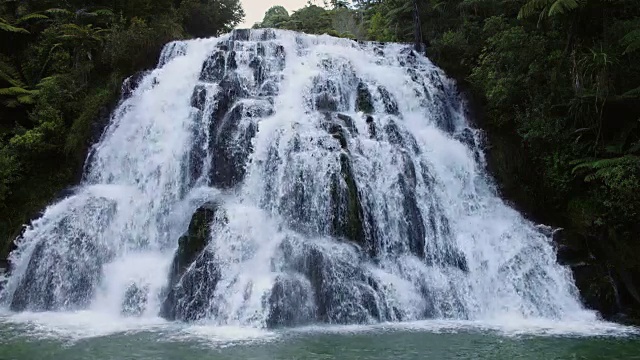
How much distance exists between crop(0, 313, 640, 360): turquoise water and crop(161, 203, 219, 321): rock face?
59cm

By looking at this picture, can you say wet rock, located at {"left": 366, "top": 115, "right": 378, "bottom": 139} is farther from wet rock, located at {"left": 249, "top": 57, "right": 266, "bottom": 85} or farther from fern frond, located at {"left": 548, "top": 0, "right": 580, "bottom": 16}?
fern frond, located at {"left": 548, "top": 0, "right": 580, "bottom": 16}

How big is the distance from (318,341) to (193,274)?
12.6ft

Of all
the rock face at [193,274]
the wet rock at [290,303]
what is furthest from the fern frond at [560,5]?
the rock face at [193,274]

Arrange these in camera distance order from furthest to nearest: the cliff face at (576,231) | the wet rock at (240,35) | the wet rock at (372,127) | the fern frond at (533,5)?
the wet rock at (240,35), the wet rock at (372,127), the fern frond at (533,5), the cliff face at (576,231)

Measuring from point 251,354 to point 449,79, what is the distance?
14.1 metres

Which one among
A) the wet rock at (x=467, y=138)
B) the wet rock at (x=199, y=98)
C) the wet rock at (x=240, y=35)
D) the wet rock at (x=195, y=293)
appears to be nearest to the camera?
the wet rock at (x=195, y=293)

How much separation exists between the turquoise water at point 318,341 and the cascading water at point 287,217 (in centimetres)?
94

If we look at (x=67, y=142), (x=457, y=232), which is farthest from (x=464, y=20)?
(x=67, y=142)

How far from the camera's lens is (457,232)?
14273mm

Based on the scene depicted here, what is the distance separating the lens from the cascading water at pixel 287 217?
40.3 ft

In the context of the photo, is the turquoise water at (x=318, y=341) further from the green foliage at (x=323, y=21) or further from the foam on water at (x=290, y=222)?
the green foliage at (x=323, y=21)

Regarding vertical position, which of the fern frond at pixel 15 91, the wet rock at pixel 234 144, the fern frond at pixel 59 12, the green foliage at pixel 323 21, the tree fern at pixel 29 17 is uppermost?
the green foliage at pixel 323 21

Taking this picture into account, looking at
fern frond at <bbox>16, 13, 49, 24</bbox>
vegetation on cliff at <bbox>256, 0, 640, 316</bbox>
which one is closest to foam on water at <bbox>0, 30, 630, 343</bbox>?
vegetation on cliff at <bbox>256, 0, 640, 316</bbox>

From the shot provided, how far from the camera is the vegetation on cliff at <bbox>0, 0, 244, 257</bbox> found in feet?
57.1
